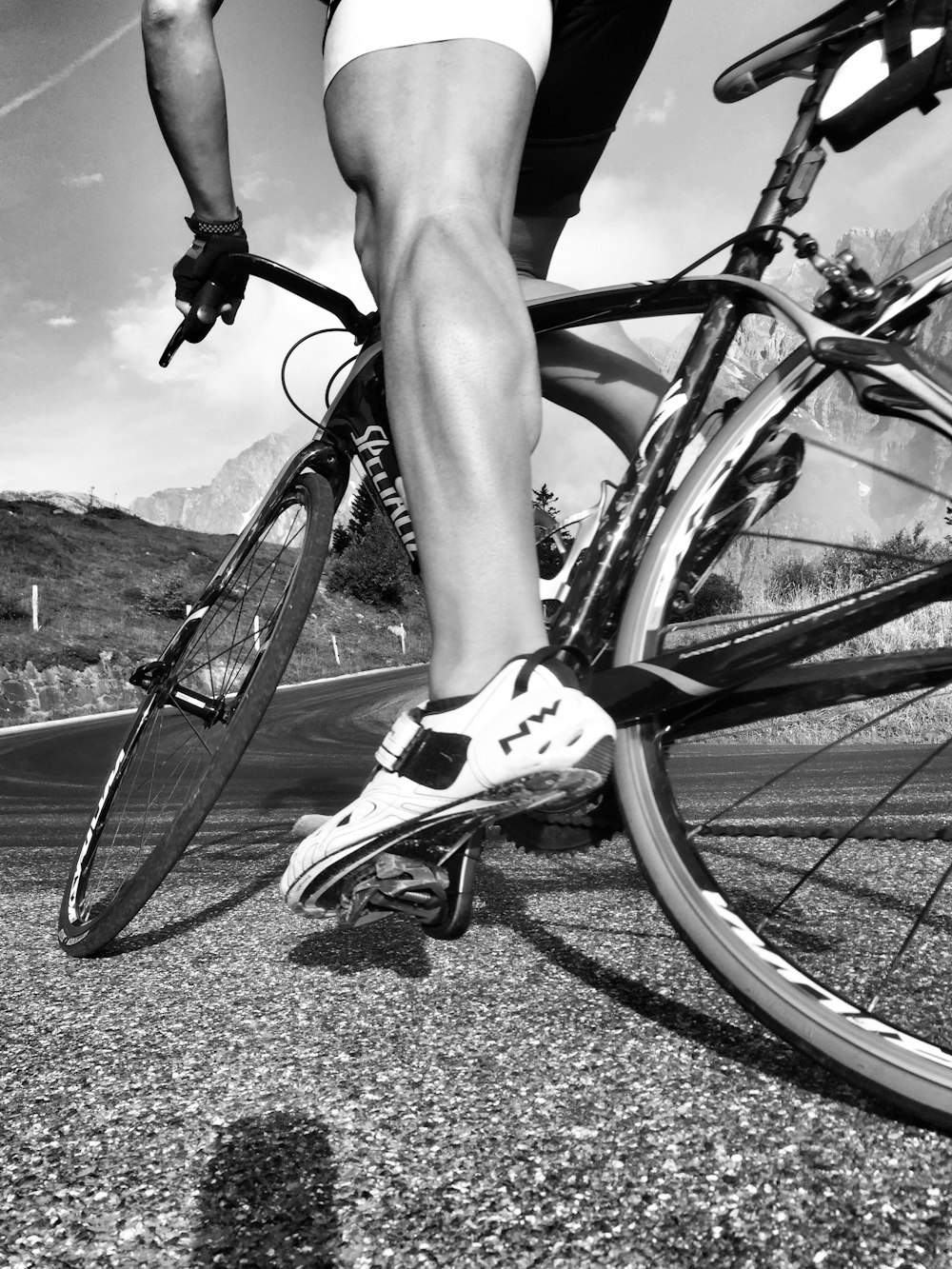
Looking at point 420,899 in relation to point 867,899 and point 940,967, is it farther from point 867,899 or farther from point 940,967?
point 867,899

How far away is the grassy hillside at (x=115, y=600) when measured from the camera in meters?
25.0

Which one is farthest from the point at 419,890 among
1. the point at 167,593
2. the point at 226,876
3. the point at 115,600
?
the point at 167,593

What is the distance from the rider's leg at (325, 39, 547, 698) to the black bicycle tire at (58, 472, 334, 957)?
0.53 metres

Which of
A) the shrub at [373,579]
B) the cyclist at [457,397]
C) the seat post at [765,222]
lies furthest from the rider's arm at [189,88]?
the shrub at [373,579]

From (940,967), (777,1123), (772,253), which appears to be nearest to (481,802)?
(777,1123)

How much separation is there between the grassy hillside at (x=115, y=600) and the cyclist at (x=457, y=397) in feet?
71.5

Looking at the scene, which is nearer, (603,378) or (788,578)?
(603,378)

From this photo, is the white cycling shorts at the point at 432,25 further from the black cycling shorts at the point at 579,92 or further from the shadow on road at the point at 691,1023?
the shadow on road at the point at 691,1023

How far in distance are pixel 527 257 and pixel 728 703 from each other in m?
1.03

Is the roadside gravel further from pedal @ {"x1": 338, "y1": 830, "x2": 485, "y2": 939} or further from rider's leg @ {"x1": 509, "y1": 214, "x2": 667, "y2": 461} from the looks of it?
rider's leg @ {"x1": 509, "y1": 214, "x2": 667, "y2": 461}

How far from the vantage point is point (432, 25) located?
3.45ft

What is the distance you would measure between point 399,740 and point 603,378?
29.6 inches

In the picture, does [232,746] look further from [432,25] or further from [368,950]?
[432,25]

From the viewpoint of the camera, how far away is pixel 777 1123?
80cm
